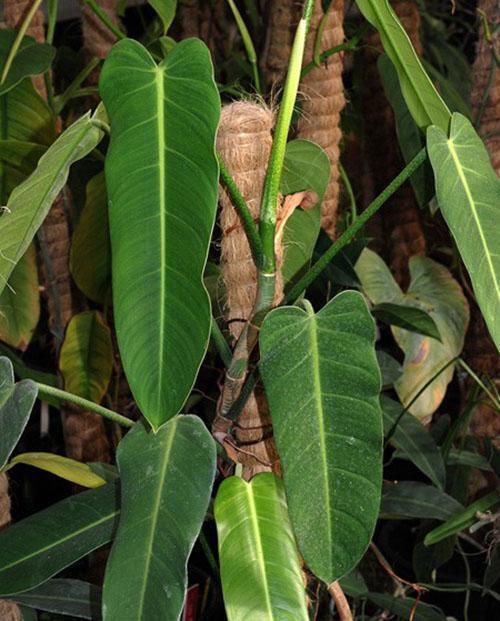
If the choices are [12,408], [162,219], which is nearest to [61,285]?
[12,408]

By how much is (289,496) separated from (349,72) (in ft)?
5.63

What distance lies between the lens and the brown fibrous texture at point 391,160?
1822mm

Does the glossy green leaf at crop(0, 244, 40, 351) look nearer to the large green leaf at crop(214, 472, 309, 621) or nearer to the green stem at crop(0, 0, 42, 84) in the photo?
the green stem at crop(0, 0, 42, 84)

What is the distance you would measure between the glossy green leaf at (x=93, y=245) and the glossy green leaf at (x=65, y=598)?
0.51 m

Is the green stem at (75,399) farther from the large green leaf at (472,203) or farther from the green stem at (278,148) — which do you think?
the large green leaf at (472,203)

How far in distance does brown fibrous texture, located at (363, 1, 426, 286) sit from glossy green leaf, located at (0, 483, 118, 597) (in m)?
1.03

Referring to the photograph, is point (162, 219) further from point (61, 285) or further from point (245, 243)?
point (61, 285)

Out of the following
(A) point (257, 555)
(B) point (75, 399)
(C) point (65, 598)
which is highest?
(B) point (75, 399)

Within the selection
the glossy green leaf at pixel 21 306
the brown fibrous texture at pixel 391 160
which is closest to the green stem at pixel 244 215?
the glossy green leaf at pixel 21 306

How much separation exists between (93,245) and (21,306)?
165mm

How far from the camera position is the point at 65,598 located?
115 centimetres

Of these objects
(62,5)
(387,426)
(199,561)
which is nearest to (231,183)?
(387,426)

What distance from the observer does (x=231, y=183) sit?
2.84 feet

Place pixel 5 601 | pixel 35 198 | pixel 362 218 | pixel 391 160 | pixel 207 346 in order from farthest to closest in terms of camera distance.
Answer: pixel 391 160
pixel 5 601
pixel 362 218
pixel 35 198
pixel 207 346
